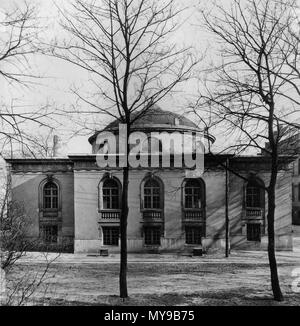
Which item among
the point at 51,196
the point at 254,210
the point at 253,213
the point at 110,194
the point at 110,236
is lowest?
the point at 110,236

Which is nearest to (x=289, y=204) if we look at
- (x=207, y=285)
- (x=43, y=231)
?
(x=207, y=285)

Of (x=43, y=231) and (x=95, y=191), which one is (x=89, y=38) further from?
(x=43, y=231)

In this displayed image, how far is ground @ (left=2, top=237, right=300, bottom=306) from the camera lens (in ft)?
42.0

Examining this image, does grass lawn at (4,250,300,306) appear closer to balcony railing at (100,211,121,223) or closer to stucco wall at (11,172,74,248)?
balcony railing at (100,211,121,223)

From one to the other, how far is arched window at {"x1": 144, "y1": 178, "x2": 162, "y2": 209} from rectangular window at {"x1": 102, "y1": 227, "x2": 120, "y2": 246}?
2.96m

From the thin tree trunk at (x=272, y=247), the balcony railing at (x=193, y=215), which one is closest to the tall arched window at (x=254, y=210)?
the balcony railing at (x=193, y=215)

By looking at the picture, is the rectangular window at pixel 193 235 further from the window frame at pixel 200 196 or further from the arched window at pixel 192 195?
the arched window at pixel 192 195

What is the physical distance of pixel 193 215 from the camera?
1019 inches

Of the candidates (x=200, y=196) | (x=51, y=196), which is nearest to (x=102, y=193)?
(x=51, y=196)

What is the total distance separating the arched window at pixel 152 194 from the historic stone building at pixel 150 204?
0.25ft

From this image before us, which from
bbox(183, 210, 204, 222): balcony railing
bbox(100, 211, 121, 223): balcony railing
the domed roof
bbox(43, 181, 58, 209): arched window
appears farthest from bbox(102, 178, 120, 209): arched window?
the domed roof

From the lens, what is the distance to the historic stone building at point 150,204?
25.7 metres

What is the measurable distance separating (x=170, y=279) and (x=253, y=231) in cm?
1225

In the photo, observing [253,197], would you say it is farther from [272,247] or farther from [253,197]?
[272,247]
